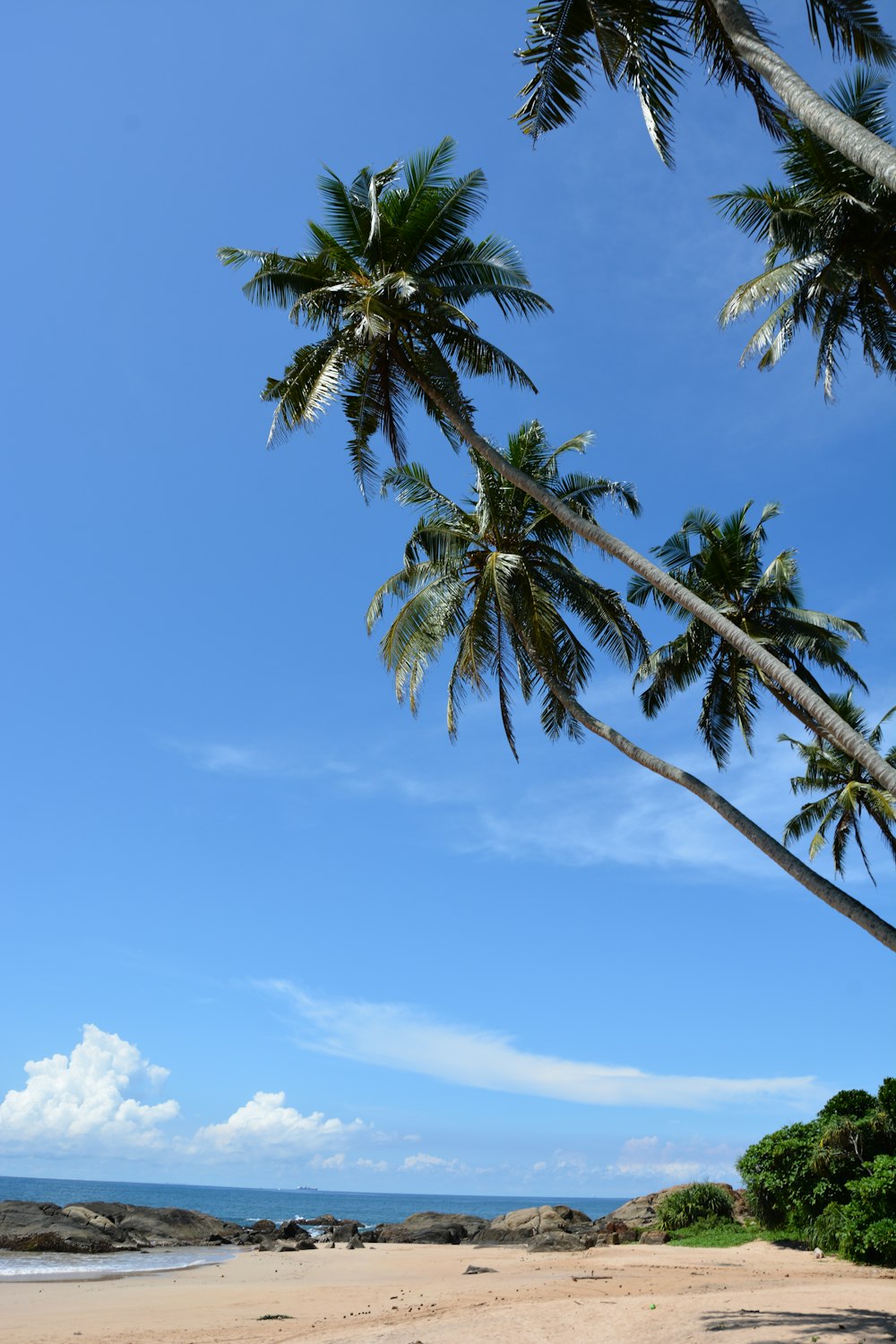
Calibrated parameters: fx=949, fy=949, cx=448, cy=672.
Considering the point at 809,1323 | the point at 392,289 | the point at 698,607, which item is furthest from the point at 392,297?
the point at 809,1323

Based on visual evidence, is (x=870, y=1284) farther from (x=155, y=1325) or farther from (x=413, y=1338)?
(x=155, y=1325)

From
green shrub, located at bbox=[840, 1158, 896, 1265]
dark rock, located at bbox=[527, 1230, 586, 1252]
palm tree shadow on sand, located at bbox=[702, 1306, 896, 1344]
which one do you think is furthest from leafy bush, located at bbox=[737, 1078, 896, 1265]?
dark rock, located at bbox=[527, 1230, 586, 1252]

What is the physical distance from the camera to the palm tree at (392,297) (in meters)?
13.6

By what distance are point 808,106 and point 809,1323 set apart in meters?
12.4

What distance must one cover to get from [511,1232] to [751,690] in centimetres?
2176

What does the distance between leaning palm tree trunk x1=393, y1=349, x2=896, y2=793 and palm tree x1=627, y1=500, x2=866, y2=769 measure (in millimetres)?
7469

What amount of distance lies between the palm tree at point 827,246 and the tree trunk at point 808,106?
4560 mm

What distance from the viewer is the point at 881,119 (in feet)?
46.7

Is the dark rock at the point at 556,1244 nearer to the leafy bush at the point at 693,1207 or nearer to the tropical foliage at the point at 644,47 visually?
the leafy bush at the point at 693,1207

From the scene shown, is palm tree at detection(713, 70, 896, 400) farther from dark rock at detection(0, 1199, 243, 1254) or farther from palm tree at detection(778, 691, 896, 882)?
dark rock at detection(0, 1199, 243, 1254)

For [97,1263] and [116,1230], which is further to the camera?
[116,1230]

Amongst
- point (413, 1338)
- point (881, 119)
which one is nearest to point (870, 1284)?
point (413, 1338)

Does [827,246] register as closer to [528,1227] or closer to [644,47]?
[644,47]

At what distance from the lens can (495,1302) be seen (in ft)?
46.6
